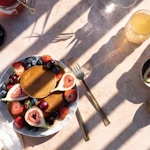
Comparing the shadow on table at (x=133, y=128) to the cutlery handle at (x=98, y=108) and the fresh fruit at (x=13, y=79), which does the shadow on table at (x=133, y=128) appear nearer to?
the cutlery handle at (x=98, y=108)

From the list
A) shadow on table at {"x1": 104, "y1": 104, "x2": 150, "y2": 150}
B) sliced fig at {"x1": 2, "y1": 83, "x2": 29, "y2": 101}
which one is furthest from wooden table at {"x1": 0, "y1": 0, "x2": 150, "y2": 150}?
sliced fig at {"x1": 2, "y1": 83, "x2": 29, "y2": 101}

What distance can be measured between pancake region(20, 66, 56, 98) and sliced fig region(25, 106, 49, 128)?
47 mm

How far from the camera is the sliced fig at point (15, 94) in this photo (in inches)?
56.8

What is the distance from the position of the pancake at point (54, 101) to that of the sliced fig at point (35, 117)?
3cm

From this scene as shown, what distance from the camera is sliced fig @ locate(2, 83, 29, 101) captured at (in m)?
1.44

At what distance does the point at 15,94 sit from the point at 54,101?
12 centimetres

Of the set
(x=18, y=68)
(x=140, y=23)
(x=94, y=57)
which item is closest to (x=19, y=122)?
(x=18, y=68)

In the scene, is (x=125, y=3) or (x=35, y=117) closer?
(x=35, y=117)

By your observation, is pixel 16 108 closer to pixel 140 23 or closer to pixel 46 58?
pixel 46 58

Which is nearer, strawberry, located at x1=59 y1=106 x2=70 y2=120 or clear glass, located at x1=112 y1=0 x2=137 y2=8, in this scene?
strawberry, located at x1=59 y1=106 x2=70 y2=120

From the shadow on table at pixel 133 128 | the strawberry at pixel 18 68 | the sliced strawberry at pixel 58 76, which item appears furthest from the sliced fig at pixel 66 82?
the shadow on table at pixel 133 128

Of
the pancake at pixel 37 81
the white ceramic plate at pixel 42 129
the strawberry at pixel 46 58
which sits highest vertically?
the strawberry at pixel 46 58

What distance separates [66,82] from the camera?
1.46m

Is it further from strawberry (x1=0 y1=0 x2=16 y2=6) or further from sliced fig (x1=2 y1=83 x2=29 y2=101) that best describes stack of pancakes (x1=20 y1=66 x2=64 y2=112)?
strawberry (x1=0 y1=0 x2=16 y2=6)
